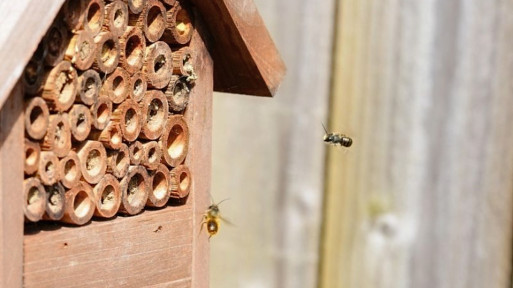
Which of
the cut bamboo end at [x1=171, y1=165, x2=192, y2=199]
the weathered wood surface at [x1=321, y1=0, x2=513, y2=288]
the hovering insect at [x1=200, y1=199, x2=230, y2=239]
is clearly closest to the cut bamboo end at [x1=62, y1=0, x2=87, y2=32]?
the cut bamboo end at [x1=171, y1=165, x2=192, y2=199]

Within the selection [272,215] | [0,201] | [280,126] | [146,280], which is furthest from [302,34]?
[0,201]

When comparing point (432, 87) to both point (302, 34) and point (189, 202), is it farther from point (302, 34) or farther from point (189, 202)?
point (189, 202)

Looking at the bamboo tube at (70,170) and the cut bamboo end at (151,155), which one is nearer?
the bamboo tube at (70,170)

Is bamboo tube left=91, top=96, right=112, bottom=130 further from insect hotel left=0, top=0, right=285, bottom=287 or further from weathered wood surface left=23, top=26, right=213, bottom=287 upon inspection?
weathered wood surface left=23, top=26, right=213, bottom=287

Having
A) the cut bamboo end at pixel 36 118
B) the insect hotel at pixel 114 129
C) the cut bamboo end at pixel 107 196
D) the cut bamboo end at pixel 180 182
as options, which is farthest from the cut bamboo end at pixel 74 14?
the cut bamboo end at pixel 180 182

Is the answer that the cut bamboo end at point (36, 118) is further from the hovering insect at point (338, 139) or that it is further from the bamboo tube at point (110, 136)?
the hovering insect at point (338, 139)

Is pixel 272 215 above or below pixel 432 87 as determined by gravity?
below
